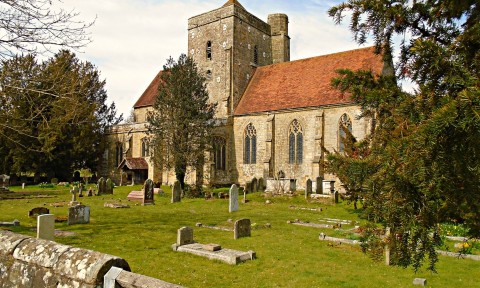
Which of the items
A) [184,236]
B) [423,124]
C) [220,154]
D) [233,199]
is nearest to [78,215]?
[184,236]

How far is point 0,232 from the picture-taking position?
4.27 m

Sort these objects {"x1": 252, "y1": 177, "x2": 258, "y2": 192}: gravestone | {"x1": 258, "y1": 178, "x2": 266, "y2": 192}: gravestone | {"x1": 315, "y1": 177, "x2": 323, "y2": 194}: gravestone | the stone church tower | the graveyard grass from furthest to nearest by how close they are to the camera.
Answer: the stone church tower, {"x1": 258, "y1": 178, "x2": 266, "y2": 192}: gravestone, {"x1": 252, "y1": 177, "x2": 258, "y2": 192}: gravestone, {"x1": 315, "y1": 177, "x2": 323, "y2": 194}: gravestone, the graveyard grass

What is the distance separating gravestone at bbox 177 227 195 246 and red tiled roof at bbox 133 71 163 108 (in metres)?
30.9

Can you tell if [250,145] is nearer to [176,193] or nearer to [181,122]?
[181,122]

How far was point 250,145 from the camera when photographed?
1191 inches

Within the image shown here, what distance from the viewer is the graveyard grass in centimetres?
735

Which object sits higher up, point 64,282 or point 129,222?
point 64,282

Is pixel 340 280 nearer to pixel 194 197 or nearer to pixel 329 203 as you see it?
pixel 329 203

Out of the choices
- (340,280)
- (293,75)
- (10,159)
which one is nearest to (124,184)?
(10,159)

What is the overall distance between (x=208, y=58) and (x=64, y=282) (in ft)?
107

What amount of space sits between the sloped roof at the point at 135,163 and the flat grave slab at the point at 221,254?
25.8m

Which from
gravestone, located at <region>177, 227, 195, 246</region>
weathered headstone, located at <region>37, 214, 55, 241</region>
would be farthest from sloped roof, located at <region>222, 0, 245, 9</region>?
weathered headstone, located at <region>37, 214, 55, 241</region>

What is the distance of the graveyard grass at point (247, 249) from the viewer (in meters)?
7.35

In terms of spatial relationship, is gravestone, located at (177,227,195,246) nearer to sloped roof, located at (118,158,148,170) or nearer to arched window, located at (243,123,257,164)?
arched window, located at (243,123,257,164)
